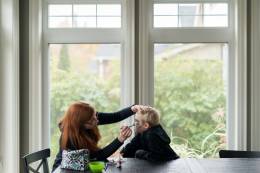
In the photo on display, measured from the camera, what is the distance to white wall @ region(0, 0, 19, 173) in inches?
117

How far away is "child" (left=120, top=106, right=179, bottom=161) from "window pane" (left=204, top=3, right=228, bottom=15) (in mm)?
1161

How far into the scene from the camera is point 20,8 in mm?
3160

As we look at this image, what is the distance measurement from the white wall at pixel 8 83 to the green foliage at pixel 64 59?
1.48 ft

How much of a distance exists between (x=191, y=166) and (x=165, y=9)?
1.52 meters

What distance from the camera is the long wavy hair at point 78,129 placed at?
2416mm

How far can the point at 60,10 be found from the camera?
3.34 m

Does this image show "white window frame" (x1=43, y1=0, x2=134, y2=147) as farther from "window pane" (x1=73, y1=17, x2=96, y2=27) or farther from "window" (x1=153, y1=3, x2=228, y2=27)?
"window" (x1=153, y1=3, x2=228, y2=27)

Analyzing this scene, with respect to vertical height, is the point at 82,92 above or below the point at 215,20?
below

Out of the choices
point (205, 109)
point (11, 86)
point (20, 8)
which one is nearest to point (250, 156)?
point (205, 109)

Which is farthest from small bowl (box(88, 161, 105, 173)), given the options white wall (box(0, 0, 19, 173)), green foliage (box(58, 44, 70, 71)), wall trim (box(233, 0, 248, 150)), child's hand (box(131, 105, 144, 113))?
wall trim (box(233, 0, 248, 150))

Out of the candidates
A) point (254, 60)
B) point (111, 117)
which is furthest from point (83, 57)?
point (254, 60)

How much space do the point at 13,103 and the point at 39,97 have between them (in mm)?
270

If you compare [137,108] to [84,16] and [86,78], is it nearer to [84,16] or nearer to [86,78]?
[86,78]

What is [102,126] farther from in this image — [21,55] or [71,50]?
[21,55]
